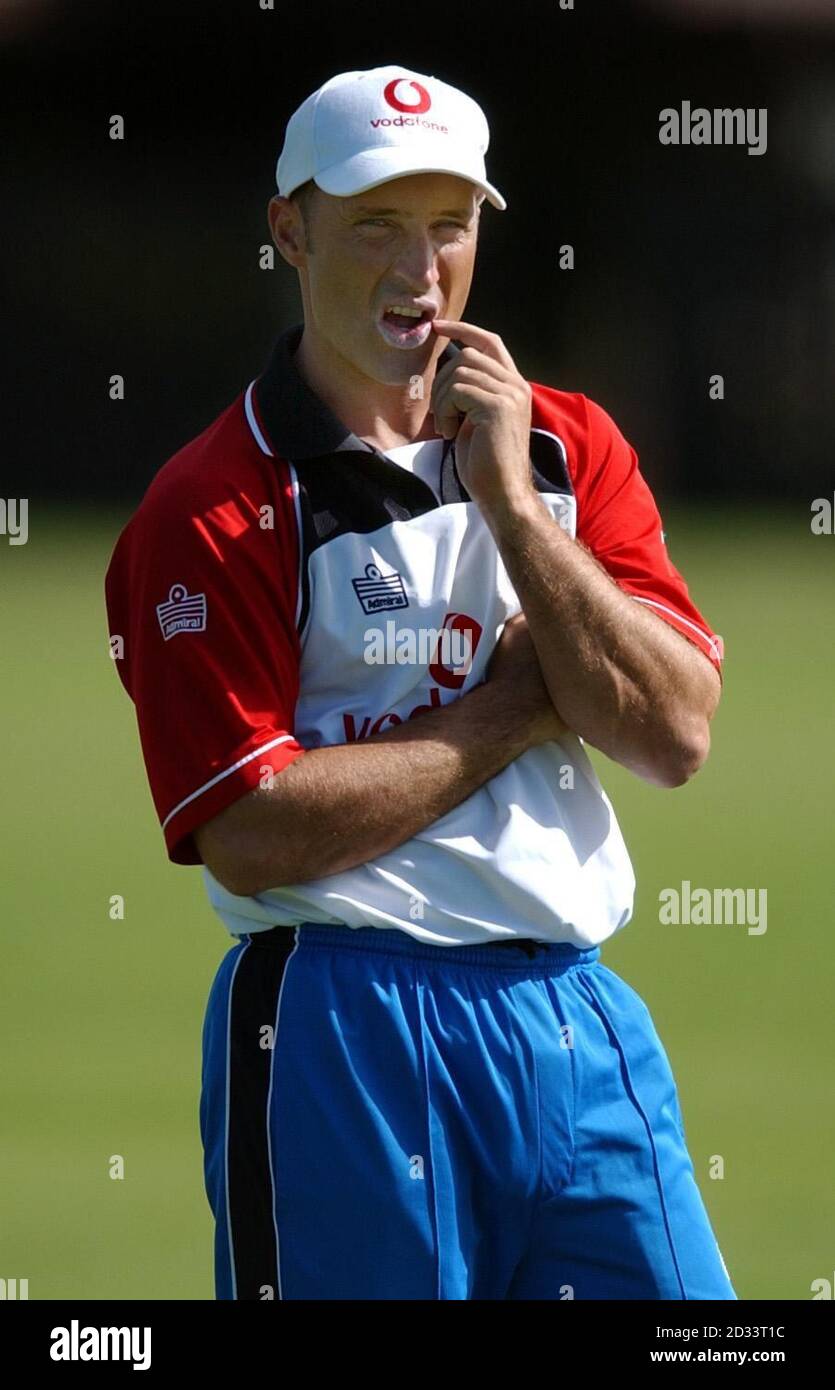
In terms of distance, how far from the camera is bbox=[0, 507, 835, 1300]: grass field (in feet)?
15.3

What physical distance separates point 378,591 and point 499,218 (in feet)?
54.4

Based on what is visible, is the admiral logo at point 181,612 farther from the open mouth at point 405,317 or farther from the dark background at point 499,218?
the dark background at point 499,218

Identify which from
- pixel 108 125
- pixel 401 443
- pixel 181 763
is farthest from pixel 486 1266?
pixel 108 125

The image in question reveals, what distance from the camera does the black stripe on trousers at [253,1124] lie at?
259 centimetres

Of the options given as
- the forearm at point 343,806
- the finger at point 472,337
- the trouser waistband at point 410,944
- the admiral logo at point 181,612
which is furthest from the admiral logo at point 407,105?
the trouser waistband at point 410,944

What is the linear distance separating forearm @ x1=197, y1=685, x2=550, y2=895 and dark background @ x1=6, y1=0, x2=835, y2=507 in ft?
51.4

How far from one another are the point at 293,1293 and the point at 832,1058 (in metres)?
3.46

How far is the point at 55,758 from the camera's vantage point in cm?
1022

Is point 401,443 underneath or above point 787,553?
underneath

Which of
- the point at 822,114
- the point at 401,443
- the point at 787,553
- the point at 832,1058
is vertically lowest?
the point at 832,1058

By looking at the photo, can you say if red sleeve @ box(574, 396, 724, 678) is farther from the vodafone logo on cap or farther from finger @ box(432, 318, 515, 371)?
the vodafone logo on cap

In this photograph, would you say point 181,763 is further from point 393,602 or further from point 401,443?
point 401,443

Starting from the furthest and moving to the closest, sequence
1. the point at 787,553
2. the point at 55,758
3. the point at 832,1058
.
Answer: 1. the point at 787,553
2. the point at 55,758
3. the point at 832,1058

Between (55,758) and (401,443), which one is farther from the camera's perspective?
(55,758)
